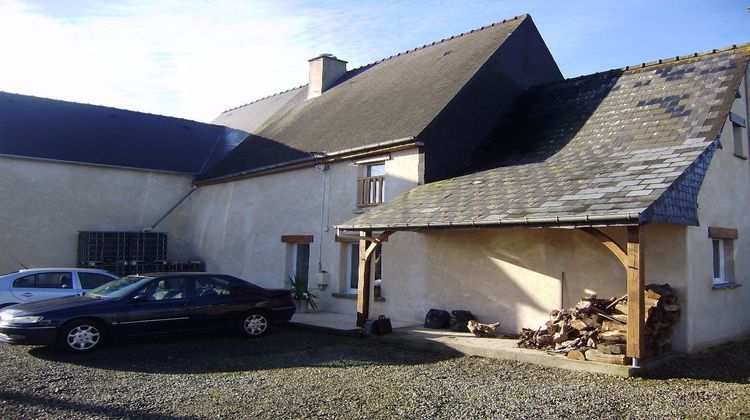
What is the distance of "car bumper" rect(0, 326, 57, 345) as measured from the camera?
9242 mm

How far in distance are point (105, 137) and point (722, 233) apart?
63.9 ft

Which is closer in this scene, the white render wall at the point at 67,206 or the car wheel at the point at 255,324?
the car wheel at the point at 255,324

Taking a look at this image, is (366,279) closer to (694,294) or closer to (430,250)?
(430,250)

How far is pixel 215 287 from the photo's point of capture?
446 inches

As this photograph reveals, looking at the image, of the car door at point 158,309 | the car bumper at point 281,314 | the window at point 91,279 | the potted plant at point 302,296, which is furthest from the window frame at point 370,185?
the window at point 91,279

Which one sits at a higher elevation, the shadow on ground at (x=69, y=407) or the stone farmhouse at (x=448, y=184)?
the stone farmhouse at (x=448, y=184)

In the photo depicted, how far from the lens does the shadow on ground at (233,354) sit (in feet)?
29.3

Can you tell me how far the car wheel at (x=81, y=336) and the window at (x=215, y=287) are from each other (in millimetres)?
1810

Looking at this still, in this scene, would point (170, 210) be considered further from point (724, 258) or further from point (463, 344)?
point (724, 258)

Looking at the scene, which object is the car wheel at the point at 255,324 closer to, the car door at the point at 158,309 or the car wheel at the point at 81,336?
the car door at the point at 158,309

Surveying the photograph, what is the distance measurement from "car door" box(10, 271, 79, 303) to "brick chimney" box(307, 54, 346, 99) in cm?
1179

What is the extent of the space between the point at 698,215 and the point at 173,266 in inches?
619

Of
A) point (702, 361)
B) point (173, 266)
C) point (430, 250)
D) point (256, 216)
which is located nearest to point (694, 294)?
point (702, 361)

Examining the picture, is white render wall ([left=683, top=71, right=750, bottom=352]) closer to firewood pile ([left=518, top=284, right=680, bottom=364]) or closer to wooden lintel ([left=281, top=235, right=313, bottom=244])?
firewood pile ([left=518, top=284, right=680, bottom=364])
